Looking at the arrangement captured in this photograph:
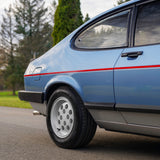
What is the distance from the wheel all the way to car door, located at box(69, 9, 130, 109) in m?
0.22

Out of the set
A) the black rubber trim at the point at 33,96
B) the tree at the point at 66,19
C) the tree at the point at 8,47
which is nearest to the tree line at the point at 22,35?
the tree at the point at 8,47

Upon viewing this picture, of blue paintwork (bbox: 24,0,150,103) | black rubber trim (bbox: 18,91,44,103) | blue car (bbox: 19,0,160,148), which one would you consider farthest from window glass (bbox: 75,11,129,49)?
black rubber trim (bbox: 18,91,44,103)

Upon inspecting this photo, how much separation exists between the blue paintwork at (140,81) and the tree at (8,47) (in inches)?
1728

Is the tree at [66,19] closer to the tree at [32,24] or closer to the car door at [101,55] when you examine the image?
the car door at [101,55]

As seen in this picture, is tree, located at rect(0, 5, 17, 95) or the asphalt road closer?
the asphalt road

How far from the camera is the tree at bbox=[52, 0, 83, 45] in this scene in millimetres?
15961

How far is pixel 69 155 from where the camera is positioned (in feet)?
12.3

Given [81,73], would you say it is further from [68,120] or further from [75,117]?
[68,120]

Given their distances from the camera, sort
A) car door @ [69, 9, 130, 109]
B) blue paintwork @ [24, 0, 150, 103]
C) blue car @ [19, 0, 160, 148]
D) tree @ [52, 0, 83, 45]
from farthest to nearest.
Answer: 1. tree @ [52, 0, 83, 45]
2. car door @ [69, 9, 130, 109]
3. blue paintwork @ [24, 0, 150, 103]
4. blue car @ [19, 0, 160, 148]

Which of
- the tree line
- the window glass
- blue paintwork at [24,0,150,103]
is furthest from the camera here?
the tree line

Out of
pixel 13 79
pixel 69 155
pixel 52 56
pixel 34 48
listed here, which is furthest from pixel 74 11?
pixel 13 79

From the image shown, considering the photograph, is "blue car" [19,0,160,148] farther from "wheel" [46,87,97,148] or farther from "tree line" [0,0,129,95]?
"tree line" [0,0,129,95]

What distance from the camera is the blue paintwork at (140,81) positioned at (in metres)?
3.05

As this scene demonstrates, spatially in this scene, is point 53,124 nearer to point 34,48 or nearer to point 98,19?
point 98,19
